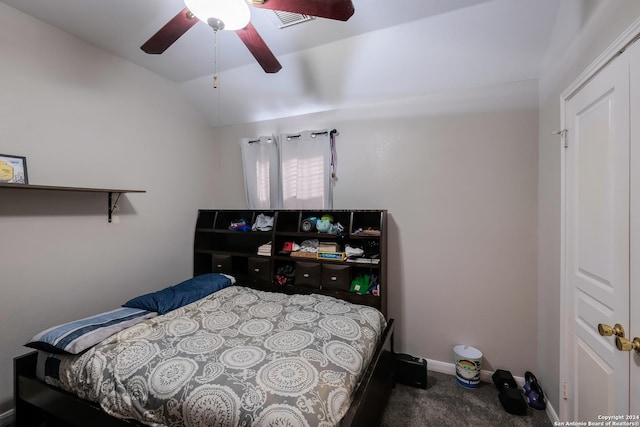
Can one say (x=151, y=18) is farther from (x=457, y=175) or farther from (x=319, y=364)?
(x=457, y=175)

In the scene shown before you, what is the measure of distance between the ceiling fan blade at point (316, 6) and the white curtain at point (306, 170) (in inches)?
58.6

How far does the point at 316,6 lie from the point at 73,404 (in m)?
2.34

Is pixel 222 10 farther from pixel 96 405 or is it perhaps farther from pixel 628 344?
pixel 628 344

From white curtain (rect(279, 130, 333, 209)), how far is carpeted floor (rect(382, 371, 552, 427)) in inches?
71.5

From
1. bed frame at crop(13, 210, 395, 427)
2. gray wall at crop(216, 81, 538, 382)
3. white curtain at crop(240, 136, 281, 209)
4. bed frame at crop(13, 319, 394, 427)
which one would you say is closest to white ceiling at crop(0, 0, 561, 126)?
gray wall at crop(216, 81, 538, 382)

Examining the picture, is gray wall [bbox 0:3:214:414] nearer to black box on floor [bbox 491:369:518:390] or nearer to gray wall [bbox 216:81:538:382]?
gray wall [bbox 216:81:538:382]

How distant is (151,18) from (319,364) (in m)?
2.68

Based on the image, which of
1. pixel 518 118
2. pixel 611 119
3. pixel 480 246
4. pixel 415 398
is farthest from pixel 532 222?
pixel 415 398

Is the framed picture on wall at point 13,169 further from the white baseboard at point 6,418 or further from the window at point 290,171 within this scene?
the window at point 290,171

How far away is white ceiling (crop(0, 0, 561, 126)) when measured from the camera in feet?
5.74

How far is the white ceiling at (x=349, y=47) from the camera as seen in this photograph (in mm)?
1749

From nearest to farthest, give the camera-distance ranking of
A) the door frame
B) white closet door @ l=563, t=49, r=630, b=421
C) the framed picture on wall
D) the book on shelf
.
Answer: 1. white closet door @ l=563, t=49, r=630, b=421
2. the door frame
3. the framed picture on wall
4. the book on shelf

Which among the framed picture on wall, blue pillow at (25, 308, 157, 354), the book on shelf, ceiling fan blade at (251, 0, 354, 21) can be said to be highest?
ceiling fan blade at (251, 0, 354, 21)

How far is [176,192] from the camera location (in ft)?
9.36
